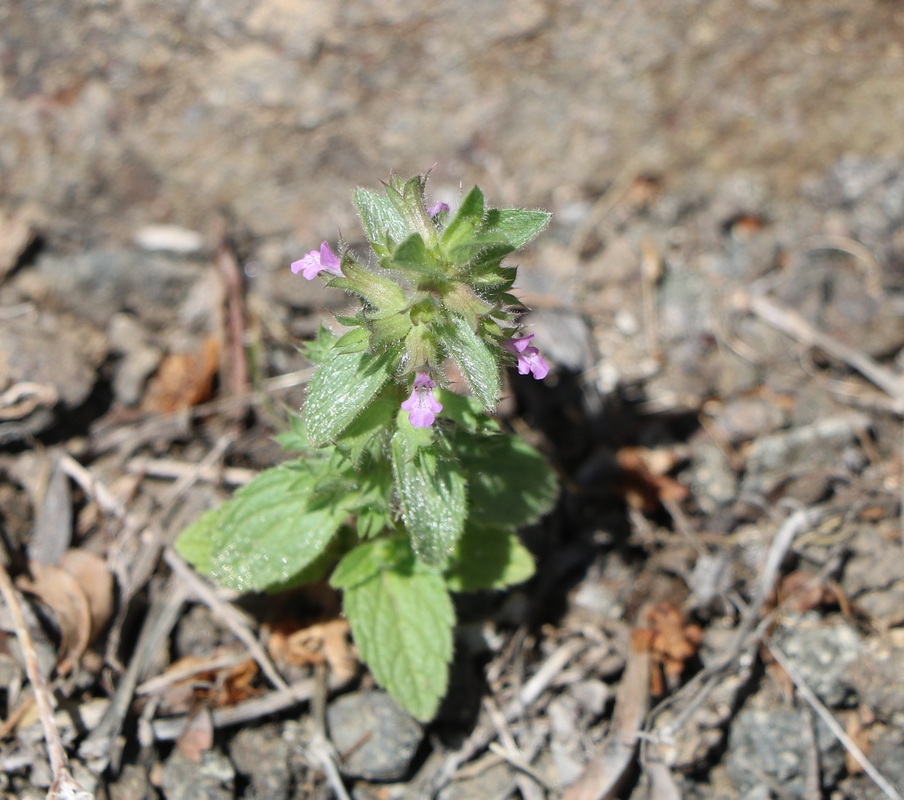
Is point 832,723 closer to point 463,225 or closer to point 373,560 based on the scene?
point 373,560

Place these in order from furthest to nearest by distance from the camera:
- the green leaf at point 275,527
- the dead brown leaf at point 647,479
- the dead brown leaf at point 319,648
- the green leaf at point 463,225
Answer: the dead brown leaf at point 647,479, the dead brown leaf at point 319,648, the green leaf at point 275,527, the green leaf at point 463,225

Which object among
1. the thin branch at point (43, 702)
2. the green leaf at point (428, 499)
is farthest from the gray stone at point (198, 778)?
the green leaf at point (428, 499)

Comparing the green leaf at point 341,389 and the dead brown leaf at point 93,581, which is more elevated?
the green leaf at point 341,389

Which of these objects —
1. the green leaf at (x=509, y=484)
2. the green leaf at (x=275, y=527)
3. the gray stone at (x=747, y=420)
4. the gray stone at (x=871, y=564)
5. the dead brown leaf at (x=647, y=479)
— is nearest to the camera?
the green leaf at (x=275, y=527)

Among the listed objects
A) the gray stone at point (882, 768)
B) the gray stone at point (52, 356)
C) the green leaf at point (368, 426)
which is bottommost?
the gray stone at point (882, 768)

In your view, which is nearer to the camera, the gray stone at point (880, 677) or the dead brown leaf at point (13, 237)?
the gray stone at point (880, 677)

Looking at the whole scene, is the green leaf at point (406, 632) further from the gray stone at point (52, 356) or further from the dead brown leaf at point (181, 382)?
the gray stone at point (52, 356)

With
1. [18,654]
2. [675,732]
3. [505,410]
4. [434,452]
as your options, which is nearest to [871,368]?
[505,410]
